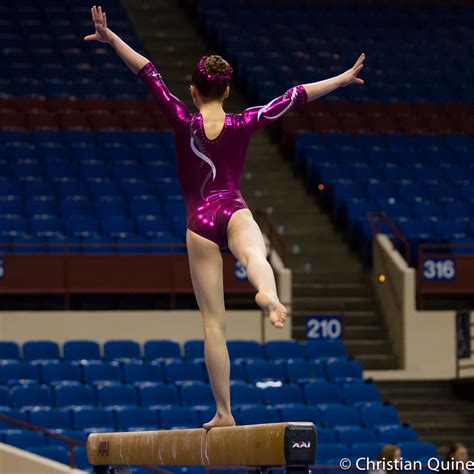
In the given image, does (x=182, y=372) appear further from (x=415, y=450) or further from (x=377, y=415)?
(x=415, y=450)

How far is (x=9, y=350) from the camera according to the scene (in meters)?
13.4

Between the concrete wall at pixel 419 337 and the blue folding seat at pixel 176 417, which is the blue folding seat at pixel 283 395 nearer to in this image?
the blue folding seat at pixel 176 417

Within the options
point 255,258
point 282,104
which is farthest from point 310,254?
point 255,258

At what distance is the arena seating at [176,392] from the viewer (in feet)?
39.7

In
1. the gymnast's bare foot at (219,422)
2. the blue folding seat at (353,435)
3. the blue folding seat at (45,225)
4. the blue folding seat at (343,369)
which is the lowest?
the gymnast's bare foot at (219,422)

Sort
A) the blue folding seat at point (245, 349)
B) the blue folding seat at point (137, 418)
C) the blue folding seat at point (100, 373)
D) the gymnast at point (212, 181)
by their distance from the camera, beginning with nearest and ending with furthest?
the gymnast at point (212, 181) < the blue folding seat at point (137, 418) < the blue folding seat at point (100, 373) < the blue folding seat at point (245, 349)

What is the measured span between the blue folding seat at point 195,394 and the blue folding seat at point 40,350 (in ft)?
4.93

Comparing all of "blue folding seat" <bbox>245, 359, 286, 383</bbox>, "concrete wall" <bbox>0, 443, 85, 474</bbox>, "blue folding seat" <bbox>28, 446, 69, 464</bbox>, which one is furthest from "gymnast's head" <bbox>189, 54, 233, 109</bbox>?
"blue folding seat" <bbox>245, 359, 286, 383</bbox>

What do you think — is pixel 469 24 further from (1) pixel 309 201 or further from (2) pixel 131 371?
(2) pixel 131 371

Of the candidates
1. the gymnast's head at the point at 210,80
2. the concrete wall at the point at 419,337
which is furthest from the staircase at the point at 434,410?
the gymnast's head at the point at 210,80

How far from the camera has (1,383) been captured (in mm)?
12820

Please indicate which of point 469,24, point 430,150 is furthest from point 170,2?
point 430,150

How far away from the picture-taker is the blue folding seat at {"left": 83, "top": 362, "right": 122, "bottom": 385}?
13031 mm

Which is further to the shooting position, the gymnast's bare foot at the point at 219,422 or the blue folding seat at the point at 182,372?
the blue folding seat at the point at 182,372
